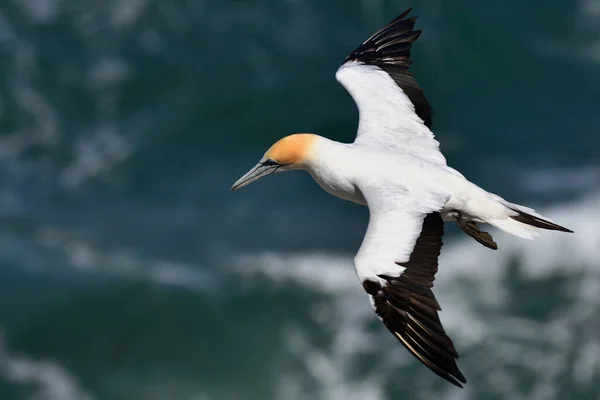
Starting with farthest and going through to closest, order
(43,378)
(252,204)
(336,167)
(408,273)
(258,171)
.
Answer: (252,204)
(43,378)
(258,171)
(336,167)
(408,273)

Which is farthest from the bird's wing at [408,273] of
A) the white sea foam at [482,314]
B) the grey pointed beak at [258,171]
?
the white sea foam at [482,314]

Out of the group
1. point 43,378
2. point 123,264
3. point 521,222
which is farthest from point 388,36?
point 123,264

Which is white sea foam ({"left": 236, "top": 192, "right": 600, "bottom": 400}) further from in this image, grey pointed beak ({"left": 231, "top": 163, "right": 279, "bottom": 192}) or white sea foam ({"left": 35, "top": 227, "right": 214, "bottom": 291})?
grey pointed beak ({"left": 231, "top": 163, "right": 279, "bottom": 192})

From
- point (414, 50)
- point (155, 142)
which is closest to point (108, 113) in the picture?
point (155, 142)

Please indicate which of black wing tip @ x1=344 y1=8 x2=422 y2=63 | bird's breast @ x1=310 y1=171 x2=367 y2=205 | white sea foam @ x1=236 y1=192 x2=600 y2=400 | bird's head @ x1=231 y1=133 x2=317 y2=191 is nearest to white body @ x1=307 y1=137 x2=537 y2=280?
bird's breast @ x1=310 y1=171 x2=367 y2=205

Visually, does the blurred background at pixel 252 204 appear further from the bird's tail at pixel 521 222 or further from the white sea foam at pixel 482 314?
the bird's tail at pixel 521 222

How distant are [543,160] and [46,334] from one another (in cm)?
1198

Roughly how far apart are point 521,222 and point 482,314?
11745 mm

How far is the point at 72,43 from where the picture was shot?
90.7 feet

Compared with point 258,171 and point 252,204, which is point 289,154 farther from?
point 252,204

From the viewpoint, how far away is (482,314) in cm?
2297

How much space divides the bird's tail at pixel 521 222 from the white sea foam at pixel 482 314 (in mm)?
10411

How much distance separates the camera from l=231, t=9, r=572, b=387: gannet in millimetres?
9766

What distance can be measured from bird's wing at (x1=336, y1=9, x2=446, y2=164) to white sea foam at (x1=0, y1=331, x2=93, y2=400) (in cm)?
1067
